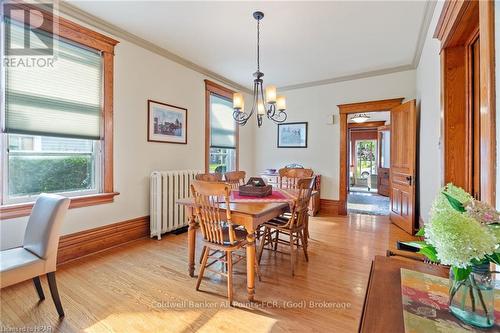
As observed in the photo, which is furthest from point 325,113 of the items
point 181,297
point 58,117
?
point 58,117

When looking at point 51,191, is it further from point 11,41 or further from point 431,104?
point 431,104

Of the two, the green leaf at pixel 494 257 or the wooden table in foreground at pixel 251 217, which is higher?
the green leaf at pixel 494 257

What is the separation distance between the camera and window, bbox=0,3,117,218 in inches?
90.4

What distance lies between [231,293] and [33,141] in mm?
2474

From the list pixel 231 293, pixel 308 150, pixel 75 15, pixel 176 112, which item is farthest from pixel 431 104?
pixel 75 15

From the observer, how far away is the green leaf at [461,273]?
2.33 feet

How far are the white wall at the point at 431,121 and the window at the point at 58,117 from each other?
12.2 feet

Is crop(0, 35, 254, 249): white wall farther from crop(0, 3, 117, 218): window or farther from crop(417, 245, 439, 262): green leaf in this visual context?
crop(417, 245, 439, 262): green leaf

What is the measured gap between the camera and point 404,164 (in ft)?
13.0

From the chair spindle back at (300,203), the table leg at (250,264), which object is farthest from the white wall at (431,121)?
the table leg at (250,264)

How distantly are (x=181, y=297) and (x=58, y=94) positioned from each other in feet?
8.00

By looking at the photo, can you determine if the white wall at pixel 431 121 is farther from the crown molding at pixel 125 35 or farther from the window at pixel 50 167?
the window at pixel 50 167

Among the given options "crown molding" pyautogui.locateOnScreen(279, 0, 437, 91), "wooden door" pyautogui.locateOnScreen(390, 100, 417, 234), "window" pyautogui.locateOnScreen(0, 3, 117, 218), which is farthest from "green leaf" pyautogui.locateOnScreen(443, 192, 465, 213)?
"wooden door" pyautogui.locateOnScreen(390, 100, 417, 234)

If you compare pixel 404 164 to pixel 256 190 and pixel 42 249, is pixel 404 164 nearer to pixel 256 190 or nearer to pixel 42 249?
pixel 256 190
